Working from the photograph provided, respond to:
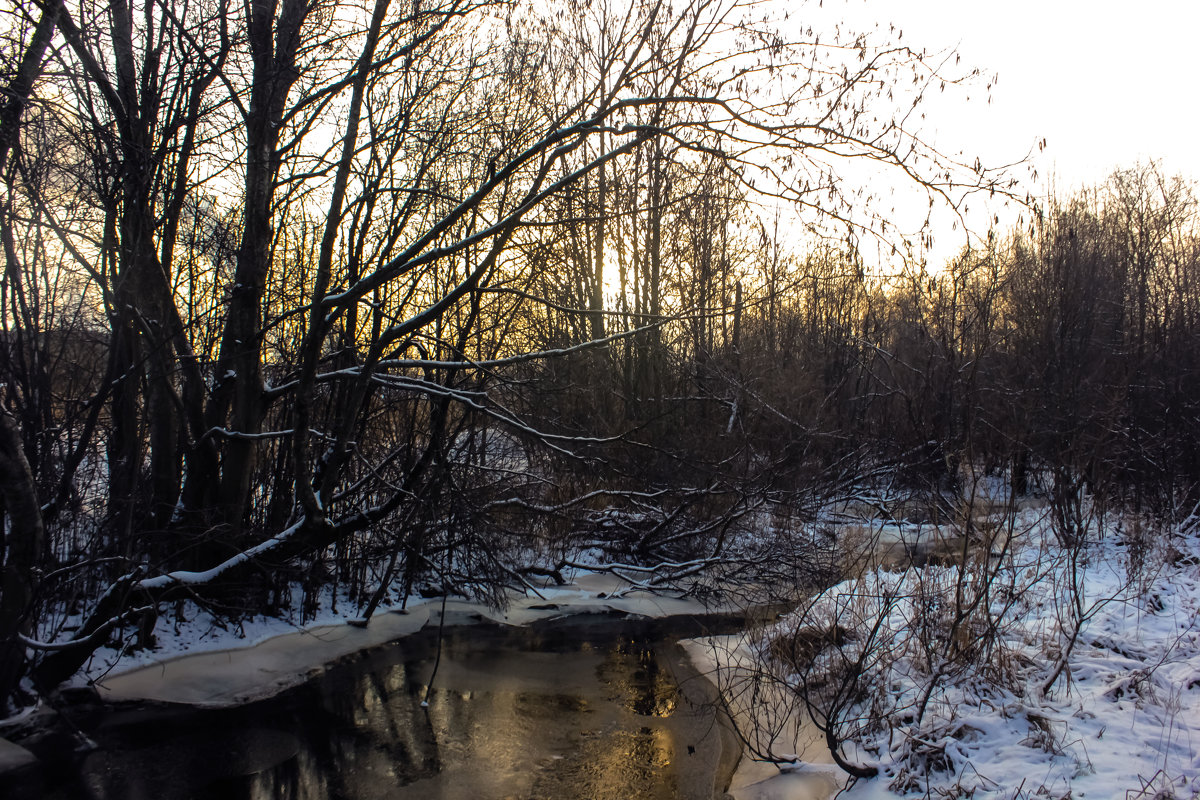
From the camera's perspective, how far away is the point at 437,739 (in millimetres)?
6305

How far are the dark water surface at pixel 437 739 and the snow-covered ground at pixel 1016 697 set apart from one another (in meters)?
0.86

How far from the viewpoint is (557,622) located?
989cm

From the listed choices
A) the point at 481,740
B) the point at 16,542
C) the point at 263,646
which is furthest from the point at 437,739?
the point at 16,542

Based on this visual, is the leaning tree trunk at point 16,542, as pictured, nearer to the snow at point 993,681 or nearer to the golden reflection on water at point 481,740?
the snow at point 993,681

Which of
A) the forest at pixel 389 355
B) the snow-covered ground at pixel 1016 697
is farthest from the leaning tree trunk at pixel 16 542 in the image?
the snow-covered ground at pixel 1016 697

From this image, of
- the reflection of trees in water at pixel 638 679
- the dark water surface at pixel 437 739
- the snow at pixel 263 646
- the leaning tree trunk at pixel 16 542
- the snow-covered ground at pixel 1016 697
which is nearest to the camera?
the snow-covered ground at pixel 1016 697

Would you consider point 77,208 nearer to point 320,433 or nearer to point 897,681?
point 320,433

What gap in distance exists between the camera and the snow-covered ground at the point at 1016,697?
4.52m

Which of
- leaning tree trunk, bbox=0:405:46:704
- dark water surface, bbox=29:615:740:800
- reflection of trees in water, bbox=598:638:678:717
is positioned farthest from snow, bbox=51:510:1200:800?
A: leaning tree trunk, bbox=0:405:46:704

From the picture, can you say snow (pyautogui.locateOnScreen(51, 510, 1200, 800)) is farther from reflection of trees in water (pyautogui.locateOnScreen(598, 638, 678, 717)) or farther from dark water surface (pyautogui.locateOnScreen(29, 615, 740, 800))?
reflection of trees in water (pyautogui.locateOnScreen(598, 638, 678, 717))

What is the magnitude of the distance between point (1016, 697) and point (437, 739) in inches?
172

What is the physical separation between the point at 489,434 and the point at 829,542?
17.5 feet

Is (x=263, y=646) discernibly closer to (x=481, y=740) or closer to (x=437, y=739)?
(x=437, y=739)

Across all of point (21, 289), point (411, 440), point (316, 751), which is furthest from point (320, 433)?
point (316, 751)
